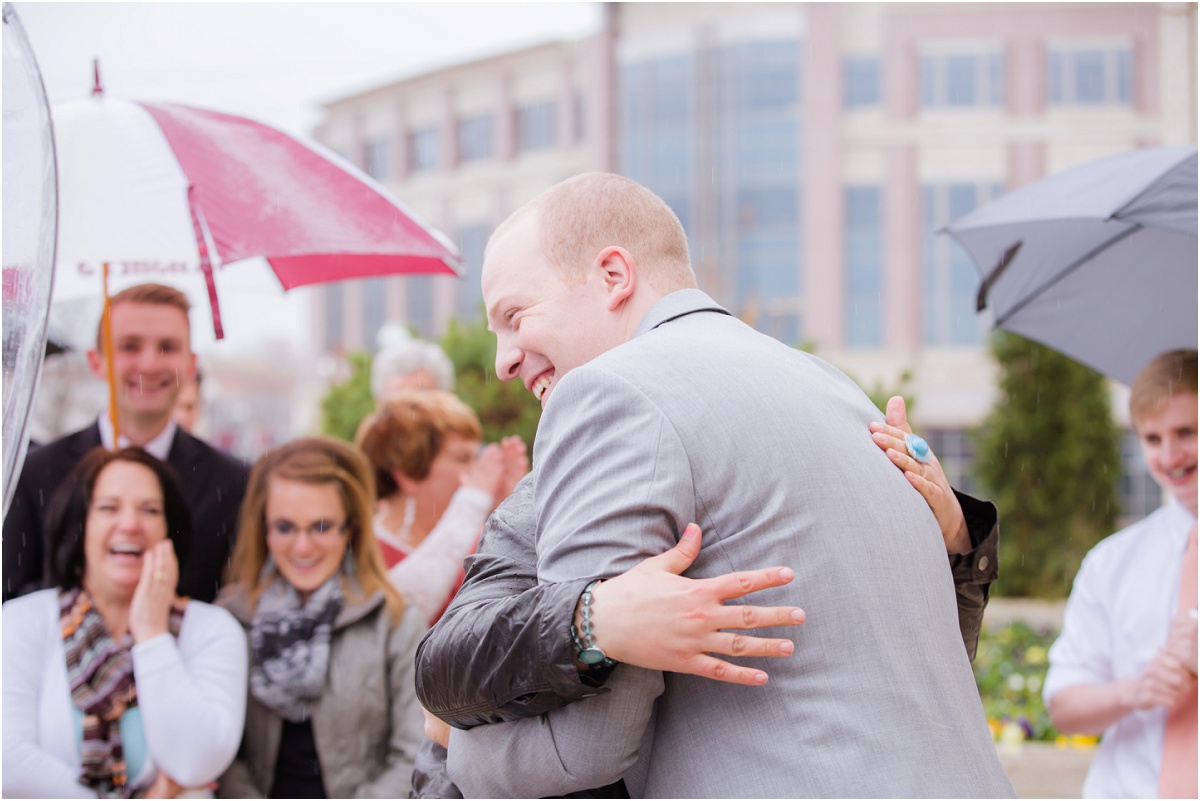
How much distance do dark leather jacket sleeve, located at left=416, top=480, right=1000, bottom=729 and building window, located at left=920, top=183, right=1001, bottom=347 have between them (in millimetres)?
24354

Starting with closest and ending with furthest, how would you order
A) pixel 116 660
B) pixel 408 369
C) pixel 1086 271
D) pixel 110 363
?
pixel 116 660 < pixel 110 363 < pixel 1086 271 < pixel 408 369

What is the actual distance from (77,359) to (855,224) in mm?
18769

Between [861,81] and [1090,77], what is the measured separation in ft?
16.1

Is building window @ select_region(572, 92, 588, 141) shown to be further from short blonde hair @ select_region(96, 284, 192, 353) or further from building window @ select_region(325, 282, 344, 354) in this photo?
short blonde hair @ select_region(96, 284, 192, 353)

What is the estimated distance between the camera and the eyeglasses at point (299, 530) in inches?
147

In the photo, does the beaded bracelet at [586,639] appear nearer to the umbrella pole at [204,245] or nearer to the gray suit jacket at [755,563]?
the gray suit jacket at [755,563]

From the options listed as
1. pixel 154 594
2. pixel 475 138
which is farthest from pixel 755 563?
pixel 475 138

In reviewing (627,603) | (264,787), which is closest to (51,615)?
(264,787)

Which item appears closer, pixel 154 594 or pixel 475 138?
pixel 154 594

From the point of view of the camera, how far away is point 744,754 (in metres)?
1.65

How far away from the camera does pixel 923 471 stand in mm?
1952

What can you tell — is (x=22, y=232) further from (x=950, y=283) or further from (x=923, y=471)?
(x=950, y=283)

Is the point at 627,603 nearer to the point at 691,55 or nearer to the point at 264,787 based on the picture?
the point at 264,787

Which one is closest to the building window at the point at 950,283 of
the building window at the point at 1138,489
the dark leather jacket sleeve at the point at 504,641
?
the building window at the point at 1138,489
